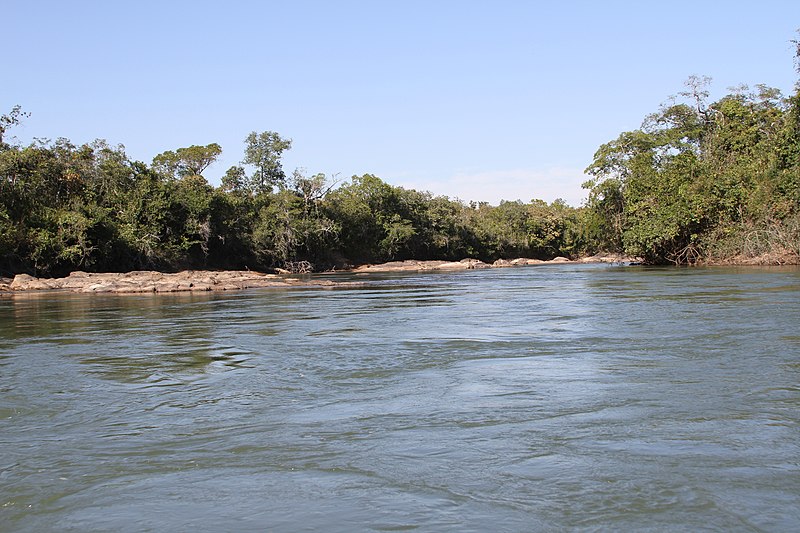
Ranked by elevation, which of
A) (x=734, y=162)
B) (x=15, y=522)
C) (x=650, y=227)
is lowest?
(x=15, y=522)

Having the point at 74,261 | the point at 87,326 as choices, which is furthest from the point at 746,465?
the point at 74,261

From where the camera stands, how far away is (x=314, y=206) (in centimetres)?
6216

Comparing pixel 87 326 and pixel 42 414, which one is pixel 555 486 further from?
pixel 87 326

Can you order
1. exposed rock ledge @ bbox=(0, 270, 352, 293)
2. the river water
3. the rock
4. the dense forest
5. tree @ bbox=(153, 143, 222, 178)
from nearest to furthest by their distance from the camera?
the river water, exposed rock ledge @ bbox=(0, 270, 352, 293), the rock, the dense forest, tree @ bbox=(153, 143, 222, 178)

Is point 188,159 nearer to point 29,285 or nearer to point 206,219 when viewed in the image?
point 206,219

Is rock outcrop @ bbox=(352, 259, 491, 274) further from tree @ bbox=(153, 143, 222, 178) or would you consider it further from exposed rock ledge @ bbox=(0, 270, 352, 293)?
exposed rock ledge @ bbox=(0, 270, 352, 293)

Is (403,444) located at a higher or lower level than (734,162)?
lower

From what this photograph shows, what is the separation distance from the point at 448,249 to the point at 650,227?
108 ft

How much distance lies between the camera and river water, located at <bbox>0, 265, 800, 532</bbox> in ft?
14.4

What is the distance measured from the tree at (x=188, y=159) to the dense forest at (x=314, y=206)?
0.13 m

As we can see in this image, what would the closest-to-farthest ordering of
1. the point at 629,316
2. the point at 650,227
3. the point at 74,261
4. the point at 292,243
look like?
the point at 629,316
the point at 74,261
the point at 650,227
the point at 292,243

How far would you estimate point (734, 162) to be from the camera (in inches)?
1767

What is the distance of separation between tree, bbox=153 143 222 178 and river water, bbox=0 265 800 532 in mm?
50848

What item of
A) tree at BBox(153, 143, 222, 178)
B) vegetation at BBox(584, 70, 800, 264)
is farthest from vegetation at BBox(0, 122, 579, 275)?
vegetation at BBox(584, 70, 800, 264)
